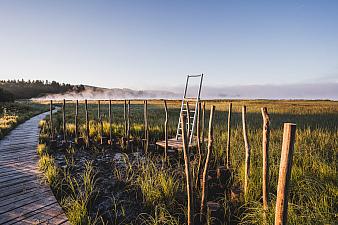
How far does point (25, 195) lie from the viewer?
4371 millimetres

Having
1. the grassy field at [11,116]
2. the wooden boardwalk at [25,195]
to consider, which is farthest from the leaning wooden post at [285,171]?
the grassy field at [11,116]

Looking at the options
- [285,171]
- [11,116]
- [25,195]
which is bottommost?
[25,195]

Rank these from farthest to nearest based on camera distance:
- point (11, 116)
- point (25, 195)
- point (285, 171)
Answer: point (11, 116) < point (25, 195) < point (285, 171)

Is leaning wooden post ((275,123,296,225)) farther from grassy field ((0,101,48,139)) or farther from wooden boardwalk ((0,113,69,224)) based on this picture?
grassy field ((0,101,48,139))

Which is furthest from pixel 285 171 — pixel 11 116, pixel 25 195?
pixel 11 116

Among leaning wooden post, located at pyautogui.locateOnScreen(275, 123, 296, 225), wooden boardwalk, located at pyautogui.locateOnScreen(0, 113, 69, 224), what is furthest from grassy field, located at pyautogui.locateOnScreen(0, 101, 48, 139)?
leaning wooden post, located at pyautogui.locateOnScreen(275, 123, 296, 225)

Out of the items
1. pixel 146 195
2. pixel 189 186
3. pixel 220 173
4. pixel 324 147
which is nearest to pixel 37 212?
pixel 146 195

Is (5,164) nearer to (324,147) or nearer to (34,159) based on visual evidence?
(34,159)

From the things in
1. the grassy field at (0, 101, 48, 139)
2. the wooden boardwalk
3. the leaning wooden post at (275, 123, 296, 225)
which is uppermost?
the leaning wooden post at (275, 123, 296, 225)

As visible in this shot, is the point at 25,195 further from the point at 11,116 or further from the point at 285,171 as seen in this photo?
the point at 11,116

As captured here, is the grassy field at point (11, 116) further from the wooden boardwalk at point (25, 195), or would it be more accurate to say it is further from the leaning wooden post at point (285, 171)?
the leaning wooden post at point (285, 171)

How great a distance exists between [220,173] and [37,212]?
3797 mm

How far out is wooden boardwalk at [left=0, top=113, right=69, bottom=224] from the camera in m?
3.60

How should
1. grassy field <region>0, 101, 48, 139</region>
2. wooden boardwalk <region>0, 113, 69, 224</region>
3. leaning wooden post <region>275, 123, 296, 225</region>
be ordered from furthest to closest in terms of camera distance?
grassy field <region>0, 101, 48, 139</region>, wooden boardwalk <region>0, 113, 69, 224</region>, leaning wooden post <region>275, 123, 296, 225</region>
